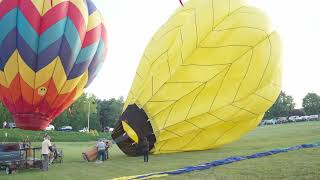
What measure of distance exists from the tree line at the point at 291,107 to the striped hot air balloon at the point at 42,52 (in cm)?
9310

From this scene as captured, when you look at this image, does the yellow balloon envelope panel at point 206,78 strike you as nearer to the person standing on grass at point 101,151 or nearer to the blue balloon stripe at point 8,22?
the person standing on grass at point 101,151

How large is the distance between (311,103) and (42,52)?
117 meters

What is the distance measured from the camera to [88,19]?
66.2 feet

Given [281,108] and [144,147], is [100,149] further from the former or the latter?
[281,108]

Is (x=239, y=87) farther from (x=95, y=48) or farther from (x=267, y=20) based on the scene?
(x=95, y=48)

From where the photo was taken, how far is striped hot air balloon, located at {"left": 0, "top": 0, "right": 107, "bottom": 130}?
18422 millimetres

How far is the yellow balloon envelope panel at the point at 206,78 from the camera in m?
16.2

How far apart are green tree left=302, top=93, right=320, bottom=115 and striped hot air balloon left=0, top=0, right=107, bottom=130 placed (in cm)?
10975

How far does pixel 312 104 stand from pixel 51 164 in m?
117

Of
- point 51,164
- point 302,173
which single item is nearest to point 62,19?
point 51,164

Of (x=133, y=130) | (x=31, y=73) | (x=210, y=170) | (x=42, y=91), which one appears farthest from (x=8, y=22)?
(x=210, y=170)

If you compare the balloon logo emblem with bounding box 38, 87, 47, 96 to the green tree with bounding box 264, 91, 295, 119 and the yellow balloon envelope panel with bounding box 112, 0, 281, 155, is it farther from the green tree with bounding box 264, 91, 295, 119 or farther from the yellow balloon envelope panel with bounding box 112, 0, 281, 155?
the green tree with bounding box 264, 91, 295, 119

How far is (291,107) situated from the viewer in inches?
4734

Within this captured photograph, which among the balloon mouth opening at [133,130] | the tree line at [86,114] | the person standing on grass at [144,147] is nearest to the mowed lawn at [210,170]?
the person standing on grass at [144,147]
